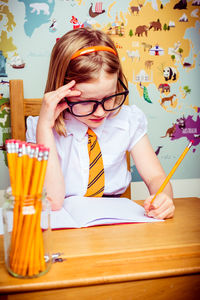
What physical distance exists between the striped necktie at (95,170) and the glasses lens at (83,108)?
0.18m

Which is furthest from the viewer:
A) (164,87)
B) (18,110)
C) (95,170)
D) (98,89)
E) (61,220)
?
(164,87)

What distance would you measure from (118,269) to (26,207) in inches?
7.6

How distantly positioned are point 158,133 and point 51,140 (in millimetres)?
912

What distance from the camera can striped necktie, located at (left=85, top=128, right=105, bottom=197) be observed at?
1131 millimetres

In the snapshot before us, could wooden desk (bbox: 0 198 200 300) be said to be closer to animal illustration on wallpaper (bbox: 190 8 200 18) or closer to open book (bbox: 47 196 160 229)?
open book (bbox: 47 196 160 229)

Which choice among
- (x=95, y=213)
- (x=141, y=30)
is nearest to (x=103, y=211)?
(x=95, y=213)

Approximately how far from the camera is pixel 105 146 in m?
1.21

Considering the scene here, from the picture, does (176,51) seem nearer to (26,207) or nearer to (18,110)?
(18,110)

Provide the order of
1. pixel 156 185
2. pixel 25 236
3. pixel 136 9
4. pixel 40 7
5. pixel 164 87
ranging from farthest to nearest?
1. pixel 164 87
2. pixel 136 9
3. pixel 40 7
4. pixel 156 185
5. pixel 25 236

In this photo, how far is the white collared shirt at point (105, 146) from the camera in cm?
114

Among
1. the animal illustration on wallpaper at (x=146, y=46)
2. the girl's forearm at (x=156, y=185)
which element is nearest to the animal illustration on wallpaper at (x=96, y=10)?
the animal illustration on wallpaper at (x=146, y=46)

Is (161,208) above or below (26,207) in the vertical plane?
below

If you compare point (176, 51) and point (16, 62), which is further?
point (176, 51)

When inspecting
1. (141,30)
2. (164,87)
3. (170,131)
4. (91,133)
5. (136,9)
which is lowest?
(170,131)
